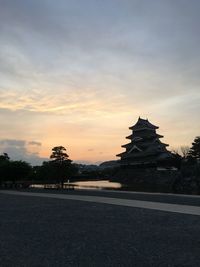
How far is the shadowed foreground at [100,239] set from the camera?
6789 millimetres

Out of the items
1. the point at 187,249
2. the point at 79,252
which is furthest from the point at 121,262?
the point at 187,249

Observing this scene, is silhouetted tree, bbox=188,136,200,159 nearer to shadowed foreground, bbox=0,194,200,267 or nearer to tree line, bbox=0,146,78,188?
tree line, bbox=0,146,78,188

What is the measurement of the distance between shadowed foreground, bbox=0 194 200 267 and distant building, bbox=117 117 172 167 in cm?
6247

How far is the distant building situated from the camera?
74750mm

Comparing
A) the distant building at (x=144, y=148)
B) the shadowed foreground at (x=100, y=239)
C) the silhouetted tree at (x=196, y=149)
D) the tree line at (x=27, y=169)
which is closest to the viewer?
the shadowed foreground at (x=100, y=239)

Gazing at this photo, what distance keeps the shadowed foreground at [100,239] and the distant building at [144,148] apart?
2459 inches

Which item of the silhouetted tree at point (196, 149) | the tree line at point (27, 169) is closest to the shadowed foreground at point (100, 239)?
the tree line at point (27, 169)

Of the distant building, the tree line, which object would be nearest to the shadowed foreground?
the tree line

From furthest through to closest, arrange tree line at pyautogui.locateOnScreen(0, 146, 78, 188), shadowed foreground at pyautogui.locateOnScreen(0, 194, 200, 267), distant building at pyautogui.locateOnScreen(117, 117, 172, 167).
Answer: distant building at pyautogui.locateOnScreen(117, 117, 172, 167), tree line at pyautogui.locateOnScreen(0, 146, 78, 188), shadowed foreground at pyautogui.locateOnScreen(0, 194, 200, 267)

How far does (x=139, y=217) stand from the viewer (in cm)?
1166

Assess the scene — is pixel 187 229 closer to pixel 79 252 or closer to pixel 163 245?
pixel 163 245

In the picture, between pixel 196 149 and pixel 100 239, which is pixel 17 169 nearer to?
pixel 100 239

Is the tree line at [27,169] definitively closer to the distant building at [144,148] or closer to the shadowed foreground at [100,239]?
the shadowed foreground at [100,239]

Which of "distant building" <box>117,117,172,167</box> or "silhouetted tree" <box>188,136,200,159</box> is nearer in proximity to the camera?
"silhouetted tree" <box>188,136,200,159</box>
